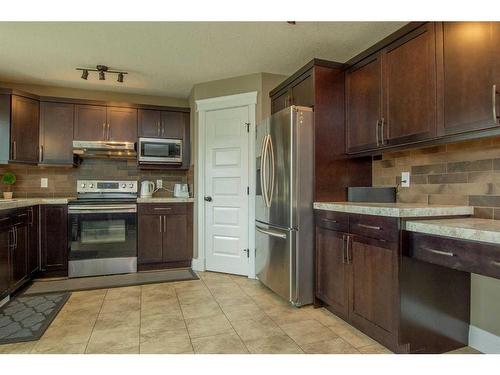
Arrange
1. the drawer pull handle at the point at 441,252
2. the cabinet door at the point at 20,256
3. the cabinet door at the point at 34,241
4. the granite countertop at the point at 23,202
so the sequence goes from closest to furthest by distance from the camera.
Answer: the drawer pull handle at the point at 441,252
the granite countertop at the point at 23,202
the cabinet door at the point at 20,256
the cabinet door at the point at 34,241

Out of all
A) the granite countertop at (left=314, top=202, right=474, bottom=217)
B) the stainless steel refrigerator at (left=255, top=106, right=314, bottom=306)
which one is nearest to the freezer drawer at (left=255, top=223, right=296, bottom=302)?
the stainless steel refrigerator at (left=255, top=106, right=314, bottom=306)

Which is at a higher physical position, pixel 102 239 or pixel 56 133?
pixel 56 133

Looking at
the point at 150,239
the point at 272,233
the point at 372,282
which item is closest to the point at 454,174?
the point at 372,282

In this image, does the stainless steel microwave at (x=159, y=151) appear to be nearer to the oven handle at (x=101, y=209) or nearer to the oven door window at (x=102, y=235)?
the oven handle at (x=101, y=209)

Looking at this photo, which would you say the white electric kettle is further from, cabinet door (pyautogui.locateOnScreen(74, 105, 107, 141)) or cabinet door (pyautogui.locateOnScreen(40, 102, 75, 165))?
cabinet door (pyautogui.locateOnScreen(40, 102, 75, 165))

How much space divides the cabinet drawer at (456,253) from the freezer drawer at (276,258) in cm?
106

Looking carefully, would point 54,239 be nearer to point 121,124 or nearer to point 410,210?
point 121,124

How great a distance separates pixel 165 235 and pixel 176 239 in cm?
15

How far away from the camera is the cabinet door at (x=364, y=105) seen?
8.13 feet

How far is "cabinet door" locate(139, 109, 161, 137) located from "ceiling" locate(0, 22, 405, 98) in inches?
18.9

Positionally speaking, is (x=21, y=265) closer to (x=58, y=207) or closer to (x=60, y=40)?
(x=58, y=207)

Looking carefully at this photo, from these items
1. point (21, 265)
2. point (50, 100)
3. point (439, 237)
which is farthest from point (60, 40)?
point (439, 237)

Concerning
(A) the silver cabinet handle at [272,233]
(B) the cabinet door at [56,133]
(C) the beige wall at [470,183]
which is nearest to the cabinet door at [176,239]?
(A) the silver cabinet handle at [272,233]

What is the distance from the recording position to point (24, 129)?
3703 mm
